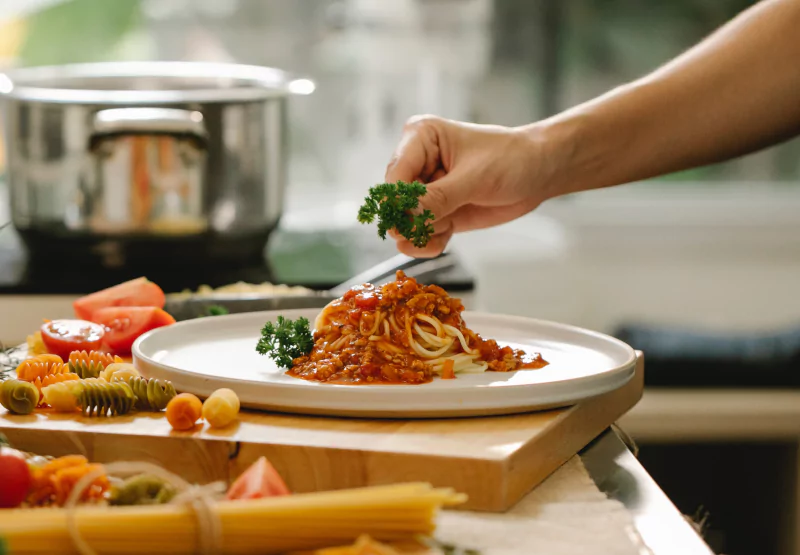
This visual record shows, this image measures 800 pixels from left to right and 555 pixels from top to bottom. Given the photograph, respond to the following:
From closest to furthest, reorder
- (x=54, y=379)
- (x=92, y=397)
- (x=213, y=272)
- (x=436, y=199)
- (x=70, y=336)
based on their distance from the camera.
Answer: (x=92, y=397) → (x=54, y=379) → (x=70, y=336) → (x=436, y=199) → (x=213, y=272)

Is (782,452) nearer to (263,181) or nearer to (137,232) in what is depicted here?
(263,181)

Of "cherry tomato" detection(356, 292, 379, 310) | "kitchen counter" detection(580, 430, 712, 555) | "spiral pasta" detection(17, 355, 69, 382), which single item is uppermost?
"cherry tomato" detection(356, 292, 379, 310)

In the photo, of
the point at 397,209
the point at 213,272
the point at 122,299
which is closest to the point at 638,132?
the point at 397,209

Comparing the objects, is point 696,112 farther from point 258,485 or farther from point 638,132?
point 258,485

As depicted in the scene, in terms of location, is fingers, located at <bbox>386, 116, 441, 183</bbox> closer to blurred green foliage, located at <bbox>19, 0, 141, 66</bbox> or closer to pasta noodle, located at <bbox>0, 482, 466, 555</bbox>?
pasta noodle, located at <bbox>0, 482, 466, 555</bbox>

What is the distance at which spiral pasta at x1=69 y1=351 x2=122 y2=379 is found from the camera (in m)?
1.40

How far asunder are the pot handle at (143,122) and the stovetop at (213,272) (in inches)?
13.7

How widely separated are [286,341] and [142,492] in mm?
510

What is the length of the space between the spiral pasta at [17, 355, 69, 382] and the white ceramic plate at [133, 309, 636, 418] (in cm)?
10

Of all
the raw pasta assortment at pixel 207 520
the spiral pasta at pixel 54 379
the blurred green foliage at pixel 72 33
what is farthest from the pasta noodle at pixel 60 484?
the blurred green foliage at pixel 72 33

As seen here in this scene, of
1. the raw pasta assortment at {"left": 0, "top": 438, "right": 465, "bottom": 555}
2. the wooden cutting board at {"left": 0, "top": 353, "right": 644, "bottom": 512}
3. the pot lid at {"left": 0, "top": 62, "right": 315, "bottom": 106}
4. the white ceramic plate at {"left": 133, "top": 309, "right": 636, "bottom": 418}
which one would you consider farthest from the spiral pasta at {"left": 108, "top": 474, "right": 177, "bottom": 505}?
the pot lid at {"left": 0, "top": 62, "right": 315, "bottom": 106}

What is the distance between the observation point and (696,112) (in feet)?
6.45

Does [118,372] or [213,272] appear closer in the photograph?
[118,372]

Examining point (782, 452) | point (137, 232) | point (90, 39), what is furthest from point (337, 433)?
point (90, 39)
